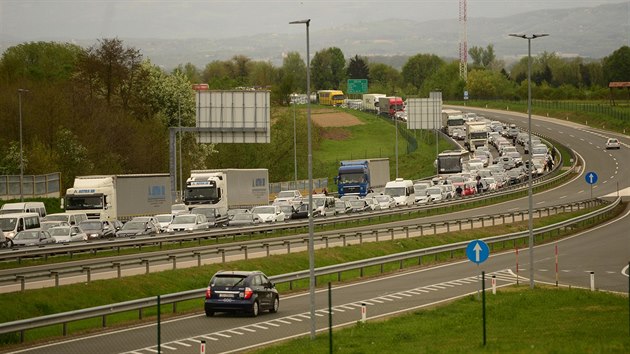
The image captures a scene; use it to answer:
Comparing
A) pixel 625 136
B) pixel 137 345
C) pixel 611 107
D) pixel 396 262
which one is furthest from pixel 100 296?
Result: pixel 611 107

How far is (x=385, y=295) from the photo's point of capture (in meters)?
43.0

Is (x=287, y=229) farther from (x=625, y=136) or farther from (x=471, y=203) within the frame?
(x=625, y=136)

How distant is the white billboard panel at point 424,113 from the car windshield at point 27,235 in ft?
283

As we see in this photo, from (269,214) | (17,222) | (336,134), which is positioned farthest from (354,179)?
(336,134)

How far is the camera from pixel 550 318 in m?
32.2

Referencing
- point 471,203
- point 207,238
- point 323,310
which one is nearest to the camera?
point 323,310

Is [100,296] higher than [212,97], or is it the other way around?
[212,97]

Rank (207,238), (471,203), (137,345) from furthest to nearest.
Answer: (471,203)
(207,238)
(137,345)

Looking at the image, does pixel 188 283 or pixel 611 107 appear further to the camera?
pixel 611 107

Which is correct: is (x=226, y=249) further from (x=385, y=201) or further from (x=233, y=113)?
(x=385, y=201)

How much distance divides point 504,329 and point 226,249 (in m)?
22.8

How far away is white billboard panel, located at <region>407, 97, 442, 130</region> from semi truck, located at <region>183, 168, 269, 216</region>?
176 feet

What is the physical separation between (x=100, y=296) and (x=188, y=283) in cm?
588

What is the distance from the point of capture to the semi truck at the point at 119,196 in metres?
70.0
